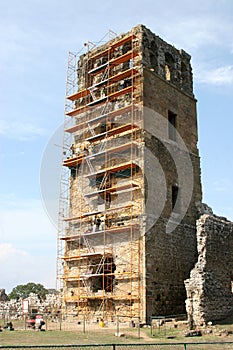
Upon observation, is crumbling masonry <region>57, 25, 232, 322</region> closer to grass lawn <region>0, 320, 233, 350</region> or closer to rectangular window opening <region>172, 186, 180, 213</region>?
rectangular window opening <region>172, 186, 180, 213</region>

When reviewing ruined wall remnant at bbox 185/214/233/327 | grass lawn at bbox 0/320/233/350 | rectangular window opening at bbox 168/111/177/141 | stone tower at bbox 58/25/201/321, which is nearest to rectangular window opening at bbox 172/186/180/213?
stone tower at bbox 58/25/201/321

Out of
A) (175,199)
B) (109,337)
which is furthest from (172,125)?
(109,337)

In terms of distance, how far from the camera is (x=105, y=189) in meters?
21.2

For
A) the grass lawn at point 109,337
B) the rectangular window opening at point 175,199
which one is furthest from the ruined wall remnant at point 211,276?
the rectangular window opening at point 175,199

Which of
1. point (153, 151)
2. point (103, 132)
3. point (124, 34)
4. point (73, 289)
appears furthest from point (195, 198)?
point (124, 34)

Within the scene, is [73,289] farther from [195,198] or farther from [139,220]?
[195,198]

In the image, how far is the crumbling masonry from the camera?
64.6ft

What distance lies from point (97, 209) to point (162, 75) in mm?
7993

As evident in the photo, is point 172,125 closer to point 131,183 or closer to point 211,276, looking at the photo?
point 131,183

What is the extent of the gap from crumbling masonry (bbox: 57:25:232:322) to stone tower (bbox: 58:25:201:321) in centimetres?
5

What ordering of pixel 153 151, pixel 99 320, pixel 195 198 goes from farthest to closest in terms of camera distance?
pixel 195 198, pixel 153 151, pixel 99 320

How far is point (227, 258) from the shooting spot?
67.6 ft

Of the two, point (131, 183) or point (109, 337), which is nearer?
point (109, 337)

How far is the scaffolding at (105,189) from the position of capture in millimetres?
19766
